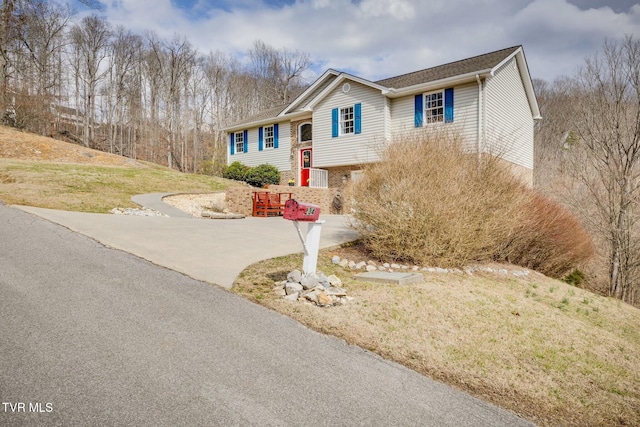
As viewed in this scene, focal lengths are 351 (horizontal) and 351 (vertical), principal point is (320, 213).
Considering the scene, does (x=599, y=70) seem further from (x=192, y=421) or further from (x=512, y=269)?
(x=192, y=421)

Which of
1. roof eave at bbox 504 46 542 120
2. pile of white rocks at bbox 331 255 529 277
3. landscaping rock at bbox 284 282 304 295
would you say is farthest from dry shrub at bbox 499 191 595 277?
roof eave at bbox 504 46 542 120

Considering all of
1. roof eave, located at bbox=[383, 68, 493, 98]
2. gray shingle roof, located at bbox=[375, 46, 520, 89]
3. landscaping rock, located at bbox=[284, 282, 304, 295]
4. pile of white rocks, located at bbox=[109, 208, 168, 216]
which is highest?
gray shingle roof, located at bbox=[375, 46, 520, 89]

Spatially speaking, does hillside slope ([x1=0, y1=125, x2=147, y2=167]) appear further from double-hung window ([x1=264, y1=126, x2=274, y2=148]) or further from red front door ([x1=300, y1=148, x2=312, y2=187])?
red front door ([x1=300, y1=148, x2=312, y2=187])

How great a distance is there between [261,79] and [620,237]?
37.0m

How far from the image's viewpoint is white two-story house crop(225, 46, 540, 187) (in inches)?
553

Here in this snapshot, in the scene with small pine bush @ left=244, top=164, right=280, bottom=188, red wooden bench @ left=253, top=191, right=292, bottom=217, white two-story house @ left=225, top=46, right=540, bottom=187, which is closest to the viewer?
red wooden bench @ left=253, top=191, right=292, bottom=217

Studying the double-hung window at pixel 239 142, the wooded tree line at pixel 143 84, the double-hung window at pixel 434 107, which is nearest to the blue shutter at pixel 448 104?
the double-hung window at pixel 434 107

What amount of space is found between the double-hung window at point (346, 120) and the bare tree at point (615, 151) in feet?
29.8

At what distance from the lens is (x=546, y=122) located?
105ft

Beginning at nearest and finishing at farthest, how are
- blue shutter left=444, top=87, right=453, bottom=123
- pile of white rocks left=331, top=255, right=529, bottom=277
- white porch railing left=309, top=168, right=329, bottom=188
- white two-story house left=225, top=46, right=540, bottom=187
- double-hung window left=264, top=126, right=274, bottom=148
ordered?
pile of white rocks left=331, top=255, right=529, bottom=277
white two-story house left=225, top=46, right=540, bottom=187
blue shutter left=444, top=87, right=453, bottom=123
white porch railing left=309, top=168, right=329, bottom=188
double-hung window left=264, top=126, right=274, bottom=148

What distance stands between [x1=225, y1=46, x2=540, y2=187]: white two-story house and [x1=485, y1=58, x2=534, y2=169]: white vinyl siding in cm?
4

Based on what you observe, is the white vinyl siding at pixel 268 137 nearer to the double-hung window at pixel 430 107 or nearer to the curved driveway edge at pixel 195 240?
the double-hung window at pixel 430 107

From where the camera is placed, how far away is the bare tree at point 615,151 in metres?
11.0

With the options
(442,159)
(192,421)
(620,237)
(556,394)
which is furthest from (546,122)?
(192,421)
